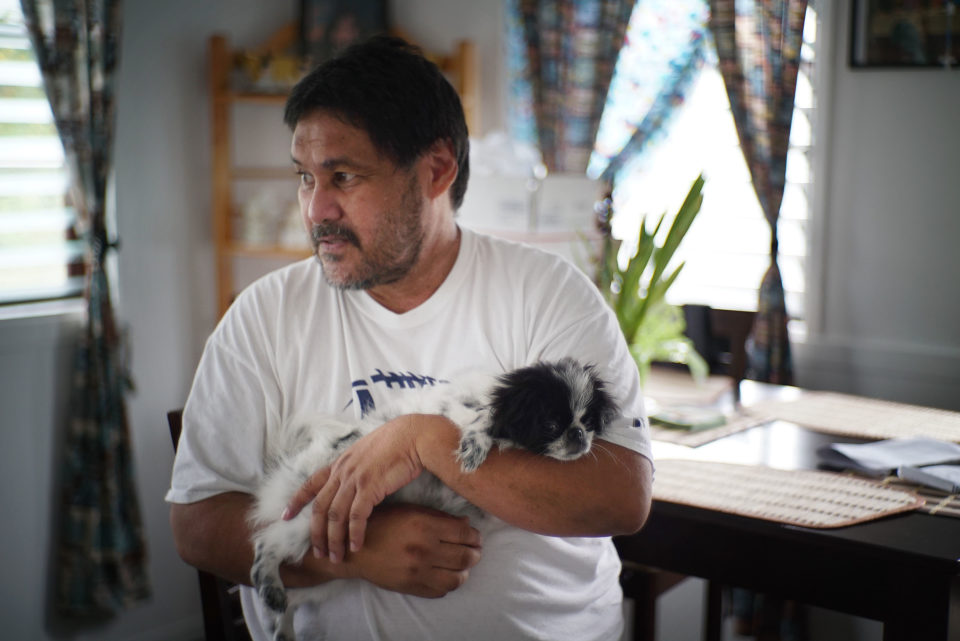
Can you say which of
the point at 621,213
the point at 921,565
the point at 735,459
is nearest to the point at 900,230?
the point at 621,213

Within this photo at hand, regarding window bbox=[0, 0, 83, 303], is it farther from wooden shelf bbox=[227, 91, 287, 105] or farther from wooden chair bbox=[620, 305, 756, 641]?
wooden chair bbox=[620, 305, 756, 641]

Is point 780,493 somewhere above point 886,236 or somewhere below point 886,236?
below

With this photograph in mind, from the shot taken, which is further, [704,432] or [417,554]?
[704,432]

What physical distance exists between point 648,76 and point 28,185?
226 centimetres

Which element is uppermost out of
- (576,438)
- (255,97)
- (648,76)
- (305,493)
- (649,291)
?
(648,76)

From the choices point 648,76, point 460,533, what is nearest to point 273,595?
point 460,533

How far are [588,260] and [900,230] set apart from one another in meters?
1.21

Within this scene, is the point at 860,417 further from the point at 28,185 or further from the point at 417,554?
the point at 28,185

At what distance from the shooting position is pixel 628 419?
135 centimetres

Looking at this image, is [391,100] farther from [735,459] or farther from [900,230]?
[900,230]

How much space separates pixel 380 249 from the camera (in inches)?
58.6

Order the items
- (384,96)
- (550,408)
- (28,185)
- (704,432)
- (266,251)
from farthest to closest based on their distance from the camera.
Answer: (266,251)
(28,185)
(704,432)
(384,96)
(550,408)

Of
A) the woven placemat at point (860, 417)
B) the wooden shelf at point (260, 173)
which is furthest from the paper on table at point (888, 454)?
the wooden shelf at point (260, 173)

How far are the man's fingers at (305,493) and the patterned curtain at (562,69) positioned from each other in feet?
8.55
